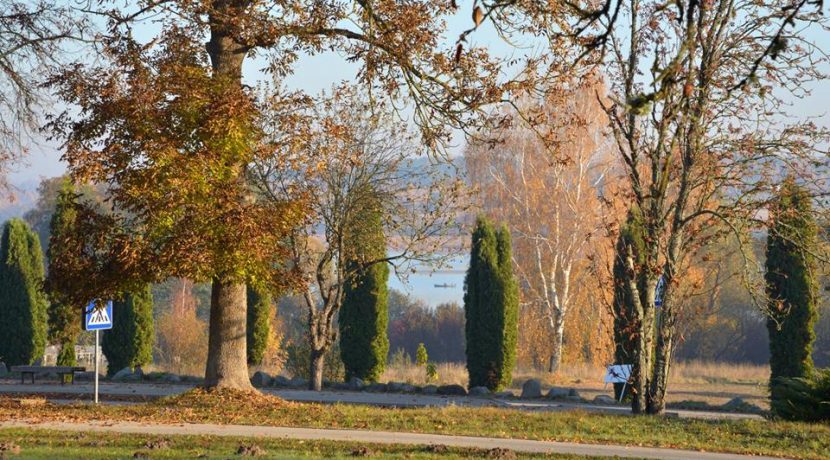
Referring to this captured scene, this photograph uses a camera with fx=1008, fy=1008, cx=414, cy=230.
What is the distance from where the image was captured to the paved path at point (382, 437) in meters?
12.1

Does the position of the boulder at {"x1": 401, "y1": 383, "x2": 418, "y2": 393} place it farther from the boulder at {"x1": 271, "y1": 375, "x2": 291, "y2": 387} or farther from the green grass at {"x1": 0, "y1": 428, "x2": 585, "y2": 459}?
the green grass at {"x1": 0, "y1": 428, "x2": 585, "y2": 459}

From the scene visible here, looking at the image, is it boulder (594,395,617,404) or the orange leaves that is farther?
boulder (594,395,617,404)

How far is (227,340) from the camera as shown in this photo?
18172 millimetres

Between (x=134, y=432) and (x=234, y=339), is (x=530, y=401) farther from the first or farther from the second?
(x=134, y=432)

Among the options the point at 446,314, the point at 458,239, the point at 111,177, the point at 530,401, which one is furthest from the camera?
the point at 446,314

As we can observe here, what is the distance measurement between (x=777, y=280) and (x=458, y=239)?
7.82m

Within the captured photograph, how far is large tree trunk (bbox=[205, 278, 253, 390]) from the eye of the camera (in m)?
18.1

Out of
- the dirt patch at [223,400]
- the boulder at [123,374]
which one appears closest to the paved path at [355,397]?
the boulder at [123,374]

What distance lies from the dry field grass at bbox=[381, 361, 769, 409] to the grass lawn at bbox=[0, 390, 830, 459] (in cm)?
990

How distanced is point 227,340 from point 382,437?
5656 millimetres

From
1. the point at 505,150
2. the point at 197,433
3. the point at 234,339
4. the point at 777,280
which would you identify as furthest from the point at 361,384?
the point at 505,150

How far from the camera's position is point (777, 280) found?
24.5 meters


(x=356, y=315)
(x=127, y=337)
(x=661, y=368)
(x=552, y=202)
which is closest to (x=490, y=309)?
(x=356, y=315)

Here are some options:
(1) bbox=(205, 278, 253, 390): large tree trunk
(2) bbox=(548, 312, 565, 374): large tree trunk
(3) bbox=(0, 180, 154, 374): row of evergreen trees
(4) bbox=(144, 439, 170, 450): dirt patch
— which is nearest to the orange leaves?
(4) bbox=(144, 439, 170, 450): dirt patch
